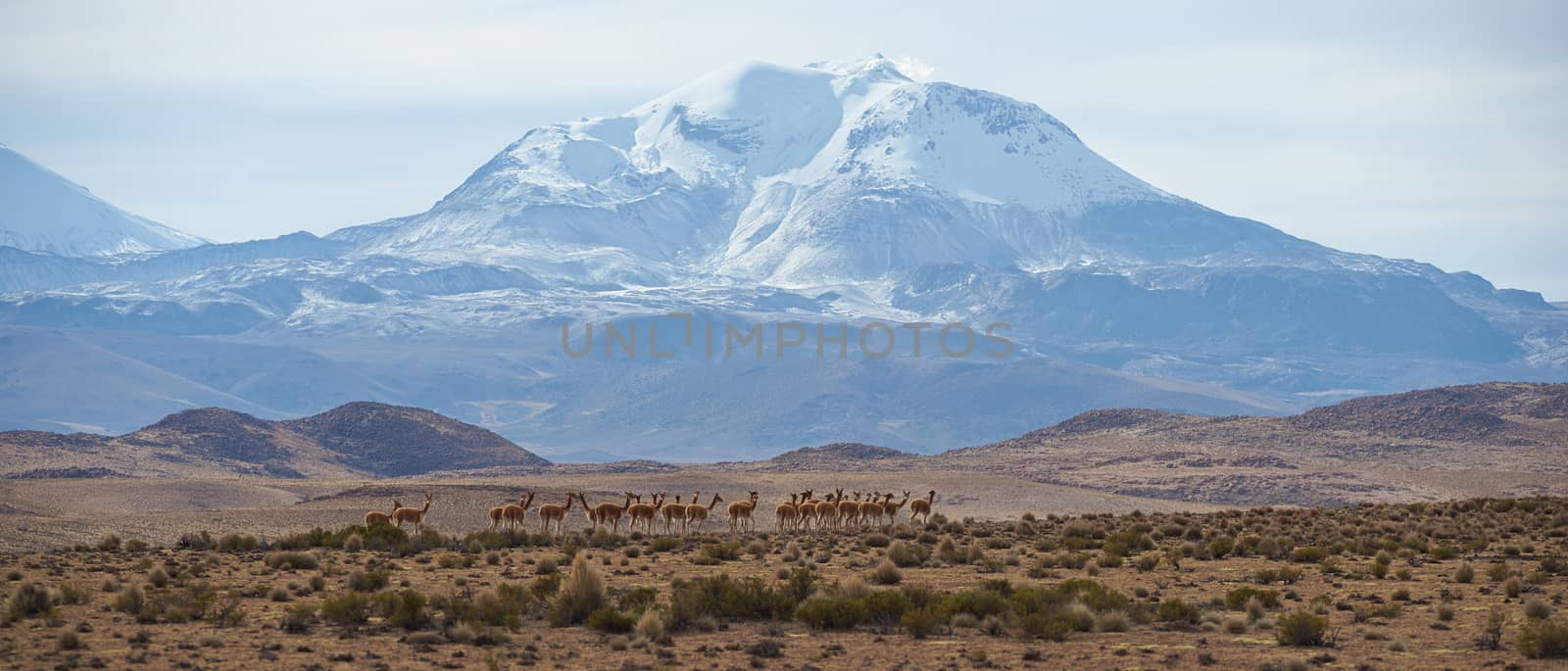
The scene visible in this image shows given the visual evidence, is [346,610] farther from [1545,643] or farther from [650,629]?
[1545,643]

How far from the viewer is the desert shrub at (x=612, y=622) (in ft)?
80.1

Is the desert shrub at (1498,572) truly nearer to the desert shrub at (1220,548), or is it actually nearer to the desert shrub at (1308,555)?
the desert shrub at (1308,555)

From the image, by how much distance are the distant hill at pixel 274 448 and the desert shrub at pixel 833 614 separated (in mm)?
86450

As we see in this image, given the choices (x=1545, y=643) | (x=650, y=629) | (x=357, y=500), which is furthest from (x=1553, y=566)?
(x=357, y=500)

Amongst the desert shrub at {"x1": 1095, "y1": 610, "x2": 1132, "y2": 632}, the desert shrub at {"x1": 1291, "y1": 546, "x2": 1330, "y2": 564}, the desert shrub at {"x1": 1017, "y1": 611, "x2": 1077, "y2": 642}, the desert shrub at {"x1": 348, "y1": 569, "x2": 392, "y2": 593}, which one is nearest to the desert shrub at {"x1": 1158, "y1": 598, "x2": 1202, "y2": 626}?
the desert shrub at {"x1": 1095, "y1": 610, "x2": 1132, "y2": 632}

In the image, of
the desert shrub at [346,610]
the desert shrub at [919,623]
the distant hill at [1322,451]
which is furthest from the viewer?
the distant hill at [1322,451]

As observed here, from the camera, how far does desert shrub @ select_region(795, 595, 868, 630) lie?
25.1m

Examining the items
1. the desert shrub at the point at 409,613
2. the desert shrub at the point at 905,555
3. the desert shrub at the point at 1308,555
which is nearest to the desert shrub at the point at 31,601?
the desert shrub at the point at 409,613

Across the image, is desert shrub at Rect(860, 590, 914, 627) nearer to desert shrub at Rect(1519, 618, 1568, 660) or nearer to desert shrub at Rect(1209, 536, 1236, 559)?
desert shrub at Rect(1519, 618, 1568, 660)

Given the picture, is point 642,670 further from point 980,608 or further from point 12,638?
point 12,638

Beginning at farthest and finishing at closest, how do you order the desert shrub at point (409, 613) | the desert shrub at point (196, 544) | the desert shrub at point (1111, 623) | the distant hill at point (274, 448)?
the distant hill at point (274, 448), the desert shrub at point (196, 544), the desert shrub at point (1111, 623), the desert shrub at point (409, 613)

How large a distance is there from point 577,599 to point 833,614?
12.5ft

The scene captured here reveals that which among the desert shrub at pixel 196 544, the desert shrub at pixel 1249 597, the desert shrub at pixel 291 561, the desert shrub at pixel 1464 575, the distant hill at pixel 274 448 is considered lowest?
the distant hill at pixel 274 448

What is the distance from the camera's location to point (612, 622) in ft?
80.3
